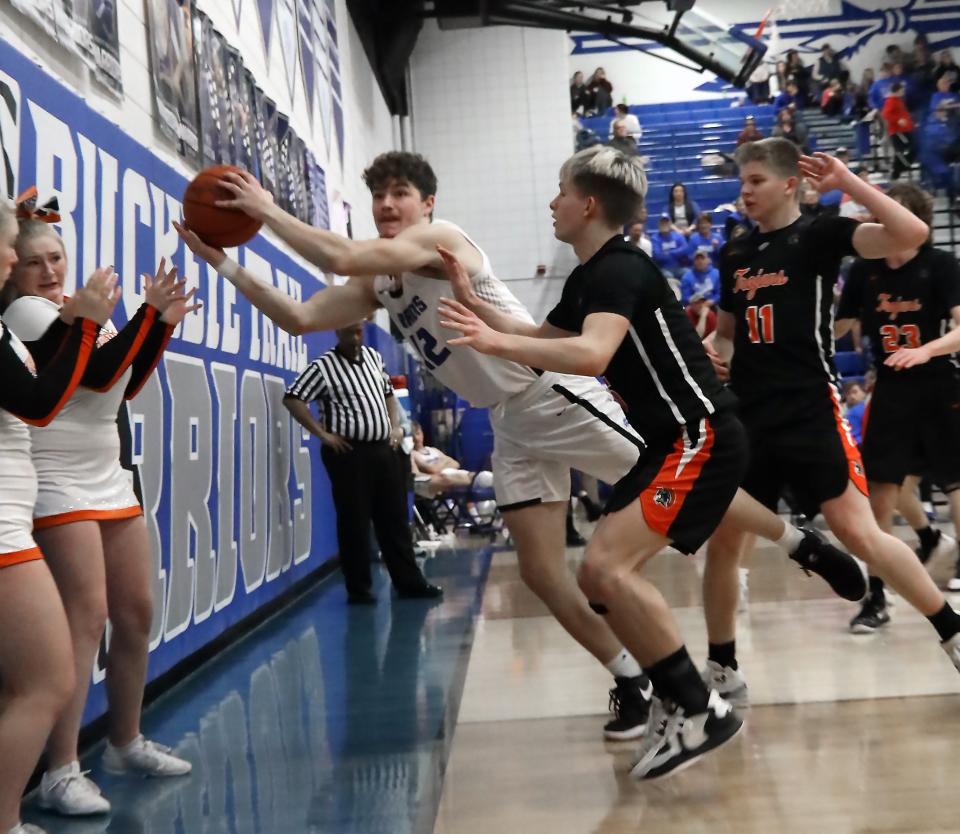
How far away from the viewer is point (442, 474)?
10.6 meters

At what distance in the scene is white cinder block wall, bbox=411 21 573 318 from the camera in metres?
17.6

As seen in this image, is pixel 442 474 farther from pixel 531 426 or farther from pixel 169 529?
pixel 531 426

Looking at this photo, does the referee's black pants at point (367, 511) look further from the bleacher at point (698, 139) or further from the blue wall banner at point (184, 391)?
the bleacher at point (698, 139)

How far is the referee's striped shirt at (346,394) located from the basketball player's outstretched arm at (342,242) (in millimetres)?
3549

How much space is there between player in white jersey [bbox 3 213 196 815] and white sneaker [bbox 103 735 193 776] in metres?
0.13

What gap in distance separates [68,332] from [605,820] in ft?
5.66

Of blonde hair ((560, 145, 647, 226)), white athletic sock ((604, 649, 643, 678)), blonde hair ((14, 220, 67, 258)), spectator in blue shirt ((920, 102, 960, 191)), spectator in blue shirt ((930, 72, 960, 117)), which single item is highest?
spectator in blue shirt ((930, 72, 960, 117))

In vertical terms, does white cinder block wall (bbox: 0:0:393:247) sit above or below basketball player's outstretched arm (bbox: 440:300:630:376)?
above

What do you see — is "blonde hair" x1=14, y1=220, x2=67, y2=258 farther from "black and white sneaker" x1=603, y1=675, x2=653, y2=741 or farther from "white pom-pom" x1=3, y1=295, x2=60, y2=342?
"black and white sneaker" x1=603, y1=675, x2=653, y2=741

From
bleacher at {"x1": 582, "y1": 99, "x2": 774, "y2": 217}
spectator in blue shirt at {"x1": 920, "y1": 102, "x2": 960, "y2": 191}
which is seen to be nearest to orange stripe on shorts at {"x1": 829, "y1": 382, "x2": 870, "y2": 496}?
spectator in blue shirt at {"x1": 920, "y1": 102, "x2": 960, "y2": 191}

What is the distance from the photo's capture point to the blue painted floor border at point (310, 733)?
2957 mm

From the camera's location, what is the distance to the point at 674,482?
3.09 meters

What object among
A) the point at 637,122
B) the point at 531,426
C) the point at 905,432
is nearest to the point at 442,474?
the point at 905,432

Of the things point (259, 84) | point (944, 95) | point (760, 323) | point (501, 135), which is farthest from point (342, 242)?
point (944, 95)
